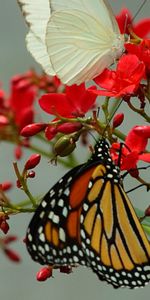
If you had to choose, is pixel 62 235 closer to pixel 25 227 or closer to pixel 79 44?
pixel 79 44

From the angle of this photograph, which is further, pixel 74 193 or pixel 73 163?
pixel 73 163

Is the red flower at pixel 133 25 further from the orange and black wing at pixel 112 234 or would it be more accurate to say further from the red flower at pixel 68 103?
the orange and black wing at pixel 112 234

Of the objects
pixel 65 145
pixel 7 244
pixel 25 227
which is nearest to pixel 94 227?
pixel 65 145

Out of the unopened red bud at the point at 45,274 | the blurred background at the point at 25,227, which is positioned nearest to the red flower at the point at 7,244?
the unopened red bud at the point at 45,274

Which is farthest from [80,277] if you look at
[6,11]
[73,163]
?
[73,163]

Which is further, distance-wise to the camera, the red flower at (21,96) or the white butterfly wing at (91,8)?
the red flower at (21,96)

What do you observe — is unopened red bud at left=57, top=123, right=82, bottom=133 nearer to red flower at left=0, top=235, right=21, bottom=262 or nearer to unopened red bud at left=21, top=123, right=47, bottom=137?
unopened red bud at left=21, top=123, right=47, bottom=137

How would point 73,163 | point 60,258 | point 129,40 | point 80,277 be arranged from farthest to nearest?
point 80,277
point 73,163
point 129,40
point 60,258

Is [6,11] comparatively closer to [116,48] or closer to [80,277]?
[80,277]
